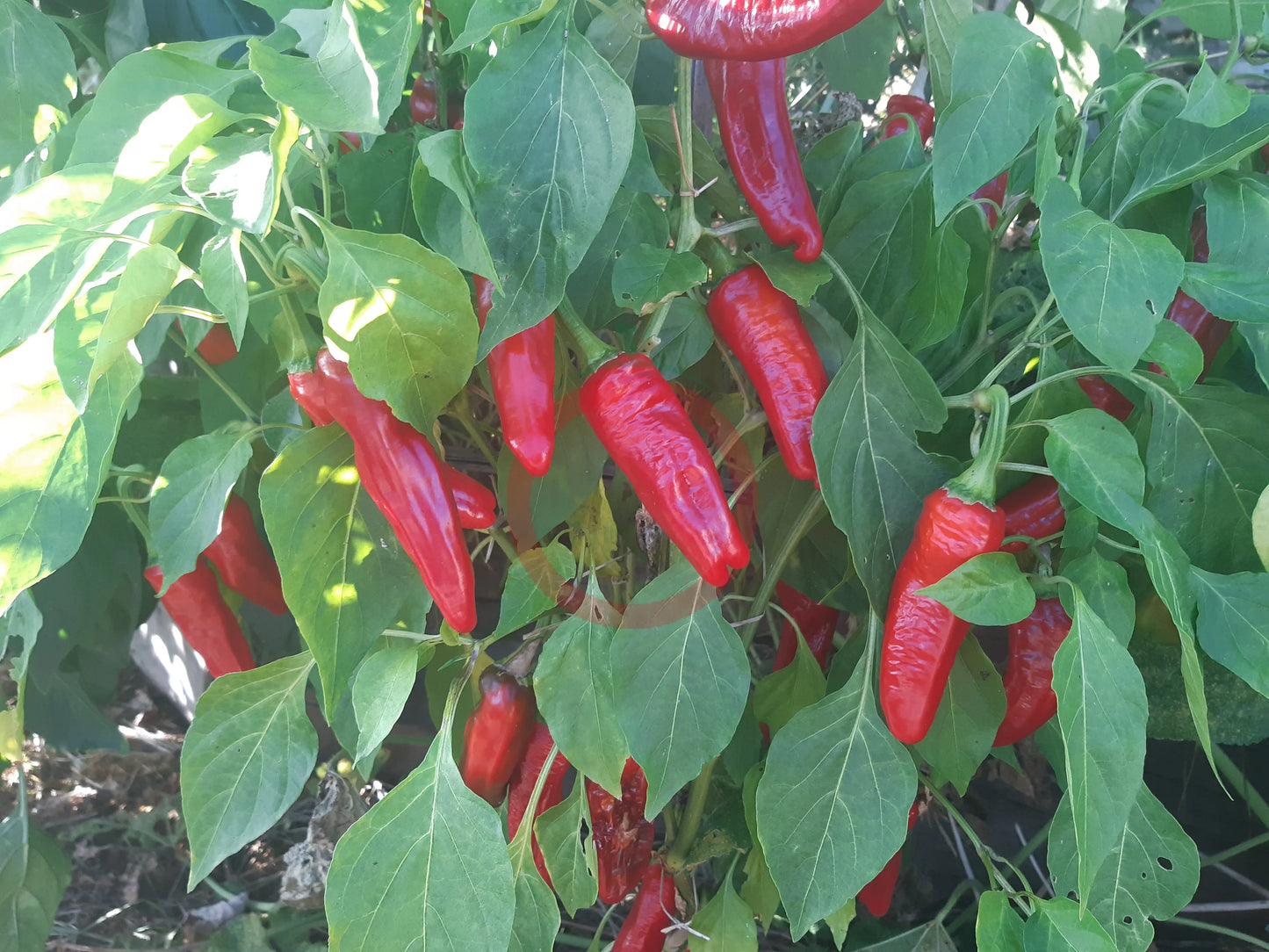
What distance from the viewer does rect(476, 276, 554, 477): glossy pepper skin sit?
21.7 inches

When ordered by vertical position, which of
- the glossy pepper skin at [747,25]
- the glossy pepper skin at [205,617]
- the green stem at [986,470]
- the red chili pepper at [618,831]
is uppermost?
the glossy pepper skin at [747,25]

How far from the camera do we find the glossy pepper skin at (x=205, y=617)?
77cm

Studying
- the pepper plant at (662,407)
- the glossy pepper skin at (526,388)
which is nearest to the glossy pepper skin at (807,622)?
the pepper plant at (662,407)

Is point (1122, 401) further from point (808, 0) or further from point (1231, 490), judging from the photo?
point (808, 0)

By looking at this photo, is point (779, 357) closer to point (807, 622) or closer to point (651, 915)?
point (807, 622)

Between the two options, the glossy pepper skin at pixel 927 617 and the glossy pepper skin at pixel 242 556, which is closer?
the glossy pepper skin at pixel 927 617

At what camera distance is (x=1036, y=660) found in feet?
2.05

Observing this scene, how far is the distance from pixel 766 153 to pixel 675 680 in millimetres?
355

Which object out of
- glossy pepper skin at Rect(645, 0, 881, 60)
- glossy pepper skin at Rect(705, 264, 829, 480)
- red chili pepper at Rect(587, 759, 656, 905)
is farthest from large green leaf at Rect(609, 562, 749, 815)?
glossy pepper skin at Rect(645, 0, 881, 60)

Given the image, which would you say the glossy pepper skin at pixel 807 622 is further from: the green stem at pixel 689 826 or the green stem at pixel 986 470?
the green stem at pixel 986 470

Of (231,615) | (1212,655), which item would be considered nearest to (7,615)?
(231,615)

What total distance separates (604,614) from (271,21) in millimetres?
646

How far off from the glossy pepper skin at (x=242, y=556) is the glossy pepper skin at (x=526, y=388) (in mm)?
316

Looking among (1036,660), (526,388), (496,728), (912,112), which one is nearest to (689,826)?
(496,728)
